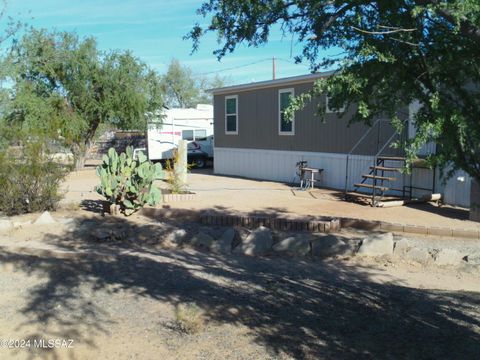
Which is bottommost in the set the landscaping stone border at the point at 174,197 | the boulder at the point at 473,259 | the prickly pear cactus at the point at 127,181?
the boulder at the point at 473,259

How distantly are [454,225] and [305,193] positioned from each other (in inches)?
204

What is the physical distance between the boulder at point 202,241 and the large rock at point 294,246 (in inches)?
40.2

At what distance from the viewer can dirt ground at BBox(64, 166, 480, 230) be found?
33.1 ft

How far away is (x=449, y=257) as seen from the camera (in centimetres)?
705

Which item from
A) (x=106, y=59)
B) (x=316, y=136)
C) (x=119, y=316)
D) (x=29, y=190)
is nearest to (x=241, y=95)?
(x=316, y=136)

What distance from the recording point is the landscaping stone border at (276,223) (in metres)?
8.89

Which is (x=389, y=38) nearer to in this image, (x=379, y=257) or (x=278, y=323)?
(x=278, y=323)

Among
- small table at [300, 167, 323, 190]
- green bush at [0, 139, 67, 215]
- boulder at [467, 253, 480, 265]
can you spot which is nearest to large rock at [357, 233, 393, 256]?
boulder at [467, 253, 480, 265]

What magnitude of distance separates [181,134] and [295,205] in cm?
1555

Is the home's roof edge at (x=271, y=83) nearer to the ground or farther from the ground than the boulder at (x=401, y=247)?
farther from the ground

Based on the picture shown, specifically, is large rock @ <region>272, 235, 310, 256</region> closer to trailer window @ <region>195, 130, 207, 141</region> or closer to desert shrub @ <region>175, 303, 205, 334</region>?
desert shrub @ <region>175, 303, 205, 334</region>

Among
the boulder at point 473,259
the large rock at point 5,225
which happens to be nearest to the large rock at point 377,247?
the boulder at point 473,259

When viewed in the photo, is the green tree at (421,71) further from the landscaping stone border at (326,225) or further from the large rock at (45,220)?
the large rock at (45,220)

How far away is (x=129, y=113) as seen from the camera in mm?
24219
